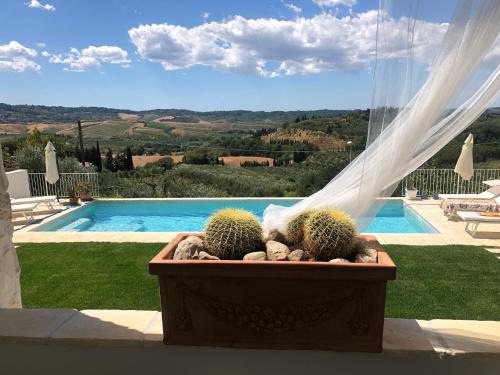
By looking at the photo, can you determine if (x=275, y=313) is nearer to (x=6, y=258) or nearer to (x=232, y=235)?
(x=232, y=235)

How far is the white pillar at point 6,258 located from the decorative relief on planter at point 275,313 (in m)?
1.33

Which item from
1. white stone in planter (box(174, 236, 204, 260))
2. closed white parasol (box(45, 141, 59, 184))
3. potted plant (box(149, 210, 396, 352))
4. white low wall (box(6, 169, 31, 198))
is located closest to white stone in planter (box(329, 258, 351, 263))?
potted plant (box(149, 210, 396, 352))

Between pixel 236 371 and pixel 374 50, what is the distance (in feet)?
5.37

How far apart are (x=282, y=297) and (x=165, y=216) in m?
9.08

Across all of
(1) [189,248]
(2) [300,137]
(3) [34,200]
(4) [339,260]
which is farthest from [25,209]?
(2) [300,137]

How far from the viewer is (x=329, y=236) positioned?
1874 millimetres

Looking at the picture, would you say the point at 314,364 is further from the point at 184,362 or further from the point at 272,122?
the point at 272,122

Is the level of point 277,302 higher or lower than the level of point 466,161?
higher

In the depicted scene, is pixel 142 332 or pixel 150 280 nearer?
pixel 142 332

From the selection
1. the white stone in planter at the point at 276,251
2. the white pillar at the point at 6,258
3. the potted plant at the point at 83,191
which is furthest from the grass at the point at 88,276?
the potted plant at the point at 83,191

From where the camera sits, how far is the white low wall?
10.3 meters

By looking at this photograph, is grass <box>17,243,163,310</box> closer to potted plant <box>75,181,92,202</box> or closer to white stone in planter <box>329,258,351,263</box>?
white stone in planter <box>329,258,351,263</box>

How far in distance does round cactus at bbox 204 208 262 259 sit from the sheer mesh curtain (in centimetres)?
57

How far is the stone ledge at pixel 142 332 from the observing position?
1.76 metres
